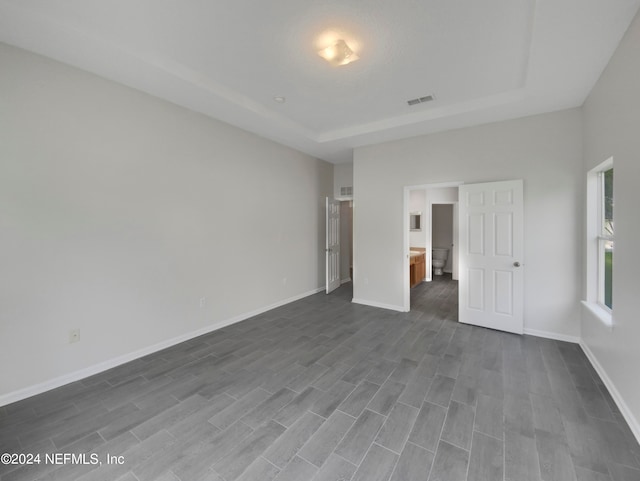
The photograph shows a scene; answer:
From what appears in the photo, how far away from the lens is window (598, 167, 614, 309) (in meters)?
2.85

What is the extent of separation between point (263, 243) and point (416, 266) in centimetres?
367

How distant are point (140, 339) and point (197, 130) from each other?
2661mm

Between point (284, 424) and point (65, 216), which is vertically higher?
point (65, 216)

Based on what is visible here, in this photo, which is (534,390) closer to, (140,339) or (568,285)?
(568,285)

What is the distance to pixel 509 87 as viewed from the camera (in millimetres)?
3088

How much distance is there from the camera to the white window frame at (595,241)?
304 centimetres

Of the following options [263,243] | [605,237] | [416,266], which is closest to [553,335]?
[605,237]

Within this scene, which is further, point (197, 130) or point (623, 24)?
point (197, 130)

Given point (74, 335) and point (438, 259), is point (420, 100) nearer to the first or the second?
point (74, 335)

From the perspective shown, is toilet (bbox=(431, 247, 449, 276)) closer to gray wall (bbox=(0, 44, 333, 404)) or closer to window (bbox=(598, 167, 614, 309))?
window (bbox=(598, 167, 614, 309))

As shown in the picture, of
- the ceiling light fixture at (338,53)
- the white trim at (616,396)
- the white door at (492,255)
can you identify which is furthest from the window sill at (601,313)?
the ceiling light fixture at (338,53)

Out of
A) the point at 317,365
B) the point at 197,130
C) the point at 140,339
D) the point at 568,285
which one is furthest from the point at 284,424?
the point at 568,285

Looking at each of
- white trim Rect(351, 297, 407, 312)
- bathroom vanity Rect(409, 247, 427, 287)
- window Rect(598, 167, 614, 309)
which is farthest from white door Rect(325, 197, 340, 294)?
window Rect(598, 167, 614, 309)

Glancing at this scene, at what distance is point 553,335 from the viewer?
11.5 ft
